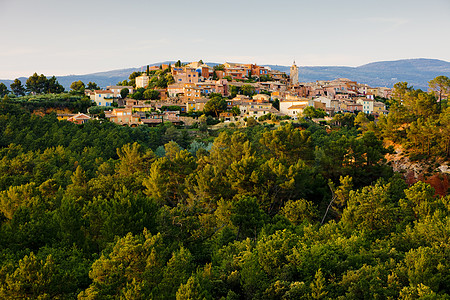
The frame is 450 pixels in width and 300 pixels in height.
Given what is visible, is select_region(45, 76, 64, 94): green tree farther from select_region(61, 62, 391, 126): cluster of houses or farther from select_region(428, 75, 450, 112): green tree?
select_region(428, 75, 450, 112): green tree

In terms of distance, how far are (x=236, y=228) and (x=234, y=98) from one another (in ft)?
191

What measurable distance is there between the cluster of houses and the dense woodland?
98.7 feet

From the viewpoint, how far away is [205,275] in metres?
15.2

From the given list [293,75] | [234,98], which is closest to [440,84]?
[234,98]

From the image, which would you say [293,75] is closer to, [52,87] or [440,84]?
[52,87]

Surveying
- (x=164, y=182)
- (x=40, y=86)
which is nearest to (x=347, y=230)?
(x=164, y=182)

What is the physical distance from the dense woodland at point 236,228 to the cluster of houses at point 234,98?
98.7ft

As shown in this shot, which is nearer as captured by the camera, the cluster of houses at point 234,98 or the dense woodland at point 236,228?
the dense woodland at point 236,228

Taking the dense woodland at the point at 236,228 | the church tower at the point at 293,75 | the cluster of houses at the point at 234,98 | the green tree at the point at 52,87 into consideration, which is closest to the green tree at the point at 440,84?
the dense woodland at the point at 236,228

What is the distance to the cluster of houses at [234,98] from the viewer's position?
71000 mm

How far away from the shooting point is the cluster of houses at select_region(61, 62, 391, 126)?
71.0 meters

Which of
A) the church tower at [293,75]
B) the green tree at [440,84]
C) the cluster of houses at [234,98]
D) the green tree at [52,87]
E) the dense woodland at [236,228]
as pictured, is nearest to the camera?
the dense woodland at [236,228]

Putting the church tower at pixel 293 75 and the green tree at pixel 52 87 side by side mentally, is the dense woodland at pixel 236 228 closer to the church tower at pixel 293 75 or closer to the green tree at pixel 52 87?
the green tree at pixel 52 87

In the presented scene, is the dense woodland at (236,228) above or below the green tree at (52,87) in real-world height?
below
